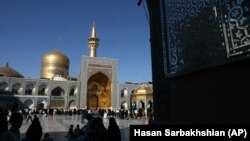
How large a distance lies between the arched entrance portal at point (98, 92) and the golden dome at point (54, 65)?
20.3ft

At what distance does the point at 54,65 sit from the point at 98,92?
27.7 feet

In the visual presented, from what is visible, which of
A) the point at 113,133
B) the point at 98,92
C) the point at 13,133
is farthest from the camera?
the point at 98,92

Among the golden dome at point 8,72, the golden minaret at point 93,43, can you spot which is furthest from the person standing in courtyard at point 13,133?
the golden dome at point 8,72

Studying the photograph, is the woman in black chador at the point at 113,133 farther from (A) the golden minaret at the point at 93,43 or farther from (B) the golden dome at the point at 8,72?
(B) the golden dome at the point at 8,72

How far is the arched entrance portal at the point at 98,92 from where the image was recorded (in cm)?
3133

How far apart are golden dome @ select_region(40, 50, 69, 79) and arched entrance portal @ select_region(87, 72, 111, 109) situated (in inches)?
243

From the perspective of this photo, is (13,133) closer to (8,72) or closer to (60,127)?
(60,127)

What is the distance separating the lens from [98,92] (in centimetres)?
3216

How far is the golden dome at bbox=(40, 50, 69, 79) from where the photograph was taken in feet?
115

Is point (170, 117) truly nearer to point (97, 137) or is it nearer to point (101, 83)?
point (97, 137)

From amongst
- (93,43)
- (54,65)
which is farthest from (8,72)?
(93,43)

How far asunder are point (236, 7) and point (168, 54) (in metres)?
1.50

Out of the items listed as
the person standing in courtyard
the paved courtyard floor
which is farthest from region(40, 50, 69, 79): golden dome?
the person standing in courtyard

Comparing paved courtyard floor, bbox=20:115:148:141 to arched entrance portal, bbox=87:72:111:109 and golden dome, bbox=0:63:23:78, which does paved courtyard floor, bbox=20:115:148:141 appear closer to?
arched entrance portal, bbox=87:72:111:109
